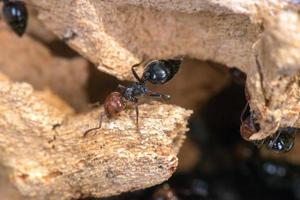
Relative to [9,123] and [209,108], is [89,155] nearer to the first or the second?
[9,123]

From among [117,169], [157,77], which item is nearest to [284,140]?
[157,77]

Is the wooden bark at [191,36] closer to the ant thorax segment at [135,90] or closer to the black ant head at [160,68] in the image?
the black ant head at [160,68]

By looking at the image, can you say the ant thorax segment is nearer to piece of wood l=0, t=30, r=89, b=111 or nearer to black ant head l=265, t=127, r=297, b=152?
piece of wood l=0, t=30, r=89, b=111

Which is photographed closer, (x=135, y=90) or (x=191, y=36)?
(x=191, y=36)

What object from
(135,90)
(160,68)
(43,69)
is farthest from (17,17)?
(160,68)

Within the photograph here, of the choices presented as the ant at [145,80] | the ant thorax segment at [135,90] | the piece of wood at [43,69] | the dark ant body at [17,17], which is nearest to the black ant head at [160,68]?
the ant at [145,80]

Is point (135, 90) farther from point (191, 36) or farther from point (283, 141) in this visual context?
point (283, 141)
